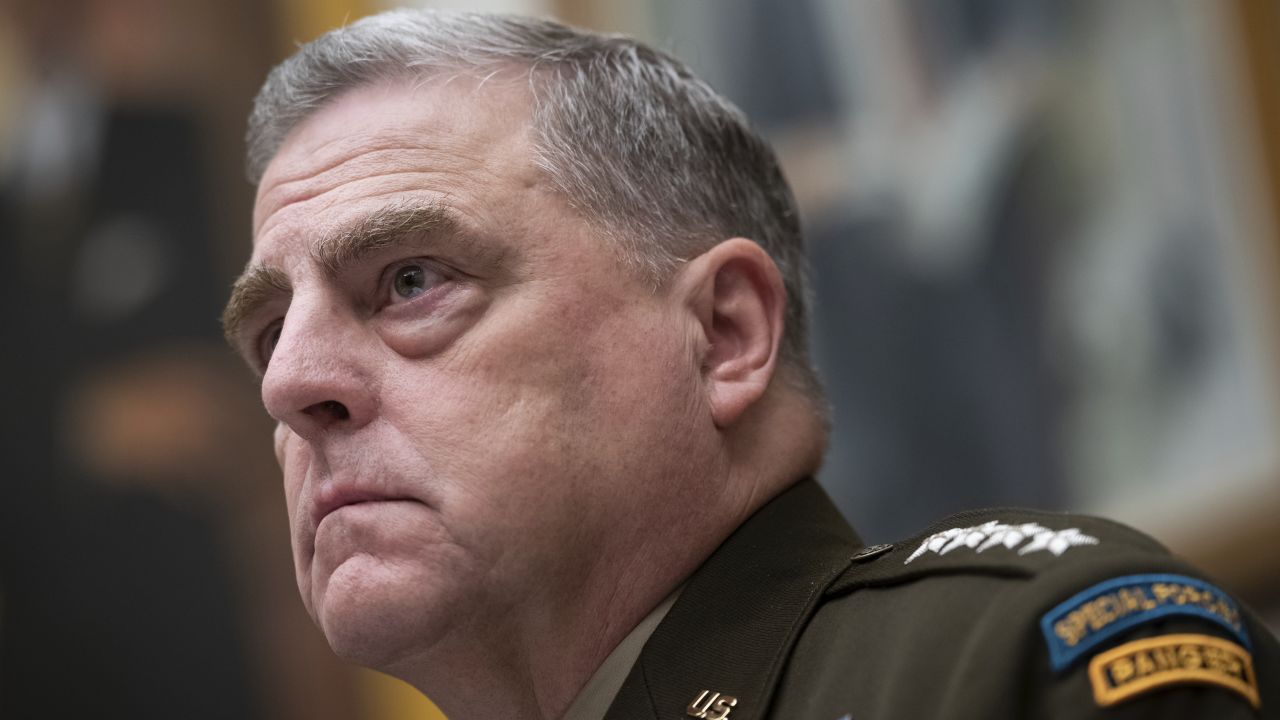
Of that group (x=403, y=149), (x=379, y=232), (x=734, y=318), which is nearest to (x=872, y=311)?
(x=734, y=318)

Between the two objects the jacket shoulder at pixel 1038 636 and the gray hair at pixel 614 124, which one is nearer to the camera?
the jacket shoulder at pixel 1038 636

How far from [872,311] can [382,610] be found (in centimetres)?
326

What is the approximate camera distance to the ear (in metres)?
2.15

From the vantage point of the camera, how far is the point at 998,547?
66.6 inches

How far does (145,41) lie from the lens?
5.43m

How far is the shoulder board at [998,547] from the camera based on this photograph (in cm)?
160

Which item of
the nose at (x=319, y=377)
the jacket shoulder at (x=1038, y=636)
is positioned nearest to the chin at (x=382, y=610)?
the nose at (x=319, y=377)

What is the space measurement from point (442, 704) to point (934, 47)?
3.47 meters

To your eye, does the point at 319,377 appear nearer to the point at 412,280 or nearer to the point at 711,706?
the point at 412,280

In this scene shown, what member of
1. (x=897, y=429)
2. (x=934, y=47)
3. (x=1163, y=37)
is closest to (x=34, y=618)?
(x=897, y=429)

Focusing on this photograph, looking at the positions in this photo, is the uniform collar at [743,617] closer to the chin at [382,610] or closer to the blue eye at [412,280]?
the chin at [382,610]

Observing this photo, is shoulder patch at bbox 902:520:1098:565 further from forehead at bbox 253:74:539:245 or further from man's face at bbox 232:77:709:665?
forehead at bbox 253:74:539:245

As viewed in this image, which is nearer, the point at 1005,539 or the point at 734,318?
the point at 1005,539

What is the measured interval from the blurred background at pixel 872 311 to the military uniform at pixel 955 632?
287cm
